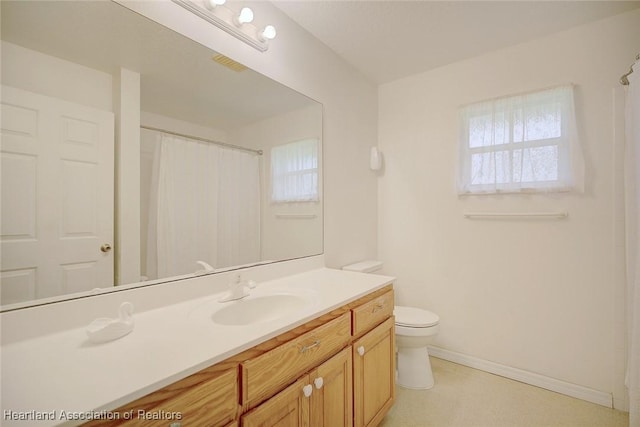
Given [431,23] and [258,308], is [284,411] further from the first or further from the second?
[431,23]

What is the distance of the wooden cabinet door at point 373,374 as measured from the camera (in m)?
1.30

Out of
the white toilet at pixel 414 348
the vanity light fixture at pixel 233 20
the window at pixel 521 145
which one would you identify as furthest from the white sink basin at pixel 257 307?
the window at pixel 521 145

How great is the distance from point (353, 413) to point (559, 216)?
1834mm

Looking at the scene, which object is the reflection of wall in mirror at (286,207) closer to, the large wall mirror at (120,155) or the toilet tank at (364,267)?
the large wall mirror at (120,155)

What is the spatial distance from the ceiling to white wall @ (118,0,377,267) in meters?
0.15

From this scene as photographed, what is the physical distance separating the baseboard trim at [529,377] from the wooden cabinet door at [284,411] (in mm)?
1793

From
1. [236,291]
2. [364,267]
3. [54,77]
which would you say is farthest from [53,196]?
[364,267]

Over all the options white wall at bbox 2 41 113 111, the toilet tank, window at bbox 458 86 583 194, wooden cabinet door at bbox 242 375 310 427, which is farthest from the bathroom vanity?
window at bbox 458 86 583 194

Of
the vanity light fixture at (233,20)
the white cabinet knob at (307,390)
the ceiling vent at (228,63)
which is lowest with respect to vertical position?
the white cabinet knob at (307,390)

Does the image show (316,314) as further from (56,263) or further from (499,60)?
(499,60)

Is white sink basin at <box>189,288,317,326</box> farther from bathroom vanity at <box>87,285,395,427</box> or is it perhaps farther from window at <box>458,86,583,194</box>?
window at <box>458,86,583,194</box>

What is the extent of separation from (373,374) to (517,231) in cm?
151

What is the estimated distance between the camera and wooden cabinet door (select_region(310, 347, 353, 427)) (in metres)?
1.05

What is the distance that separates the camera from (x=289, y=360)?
95cm
